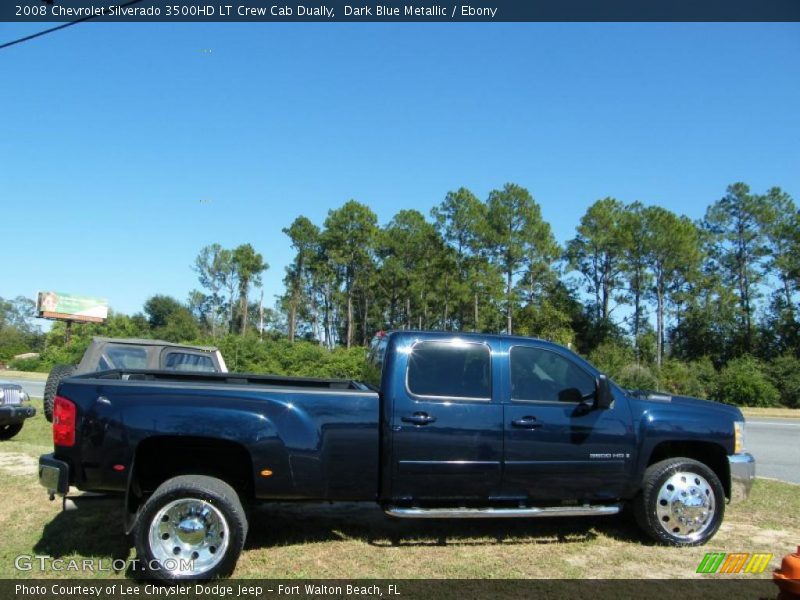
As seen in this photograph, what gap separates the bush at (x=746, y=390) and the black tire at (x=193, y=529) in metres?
32.0

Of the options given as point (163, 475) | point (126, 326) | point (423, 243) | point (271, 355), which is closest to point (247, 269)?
point (126, 326)

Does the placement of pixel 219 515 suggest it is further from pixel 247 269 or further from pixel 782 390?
pixel 247 269

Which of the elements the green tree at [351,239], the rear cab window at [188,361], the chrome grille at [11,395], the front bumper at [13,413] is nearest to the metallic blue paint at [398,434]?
the rear cab window at [188,361]

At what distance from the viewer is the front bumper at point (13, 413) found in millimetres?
10797

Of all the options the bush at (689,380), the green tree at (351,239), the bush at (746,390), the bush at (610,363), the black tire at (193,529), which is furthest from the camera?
the green tree at (351,239)

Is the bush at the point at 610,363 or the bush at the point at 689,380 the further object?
the bush at the point at 689,380

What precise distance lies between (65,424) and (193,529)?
121 centimetres

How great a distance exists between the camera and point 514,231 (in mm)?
49625

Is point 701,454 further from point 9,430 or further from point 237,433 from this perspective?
point 9,430

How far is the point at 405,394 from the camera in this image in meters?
5.23

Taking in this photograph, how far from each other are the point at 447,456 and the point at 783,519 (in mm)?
4003

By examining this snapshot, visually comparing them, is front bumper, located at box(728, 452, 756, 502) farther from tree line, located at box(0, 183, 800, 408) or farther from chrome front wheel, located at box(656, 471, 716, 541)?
tree line, located at box(0, 183, 800, 408)

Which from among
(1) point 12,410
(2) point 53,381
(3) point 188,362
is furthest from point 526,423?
(1) point 12,410

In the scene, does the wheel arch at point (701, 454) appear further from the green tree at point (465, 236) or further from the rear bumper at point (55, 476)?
the green tree at point (465, 236)
